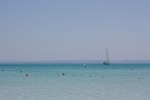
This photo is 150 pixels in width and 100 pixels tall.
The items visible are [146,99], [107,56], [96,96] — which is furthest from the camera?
[107,56]

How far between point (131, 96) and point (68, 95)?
4.80 metres

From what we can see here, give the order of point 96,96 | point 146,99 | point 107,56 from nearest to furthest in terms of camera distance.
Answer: point 146,99
point 96,96
point 107,56

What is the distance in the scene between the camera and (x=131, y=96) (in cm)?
2398

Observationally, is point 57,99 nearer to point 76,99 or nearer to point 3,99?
point 76,99

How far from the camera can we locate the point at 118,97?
23.2m

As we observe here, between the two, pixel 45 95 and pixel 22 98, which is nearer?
pixel 22 98

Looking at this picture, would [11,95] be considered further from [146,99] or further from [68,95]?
[146,99]

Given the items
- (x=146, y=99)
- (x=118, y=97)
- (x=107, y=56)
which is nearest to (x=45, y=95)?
(x=118, y=97)

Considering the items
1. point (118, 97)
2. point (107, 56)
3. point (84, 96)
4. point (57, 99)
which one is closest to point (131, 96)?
point (118, 97)

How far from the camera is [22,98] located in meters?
22.9

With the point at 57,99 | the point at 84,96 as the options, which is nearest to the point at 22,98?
the point at 57,99

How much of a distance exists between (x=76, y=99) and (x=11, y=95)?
531cm

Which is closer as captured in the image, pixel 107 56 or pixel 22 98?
pixel 22 98

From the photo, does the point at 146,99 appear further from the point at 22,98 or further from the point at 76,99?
the point at 22,98
